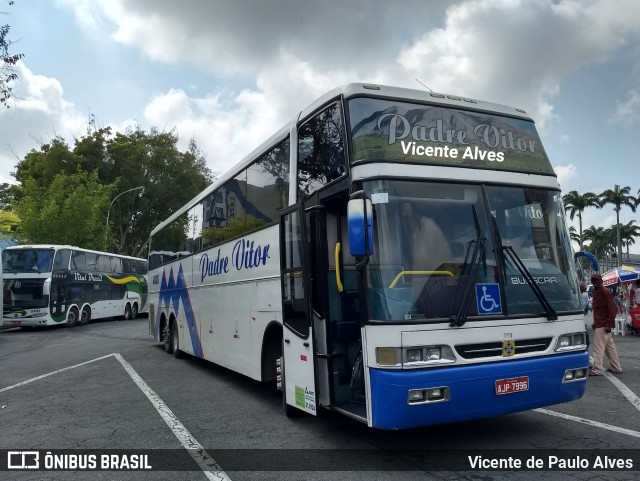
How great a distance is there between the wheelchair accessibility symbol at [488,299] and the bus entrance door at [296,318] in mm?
1834

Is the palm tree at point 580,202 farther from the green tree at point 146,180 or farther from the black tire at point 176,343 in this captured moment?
the black tire at point 176,343

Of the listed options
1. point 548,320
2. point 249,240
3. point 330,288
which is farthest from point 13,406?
point 548,320

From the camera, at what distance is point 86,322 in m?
27.6

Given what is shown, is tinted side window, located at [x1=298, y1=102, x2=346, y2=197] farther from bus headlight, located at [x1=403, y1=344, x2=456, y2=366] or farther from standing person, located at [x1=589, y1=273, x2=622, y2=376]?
standing person, located at [x1=589, y1=273, x2=622, y2=376]

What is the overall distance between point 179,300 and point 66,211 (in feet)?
77.7

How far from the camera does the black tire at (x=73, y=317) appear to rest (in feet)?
84.8

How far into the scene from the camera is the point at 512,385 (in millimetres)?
5020

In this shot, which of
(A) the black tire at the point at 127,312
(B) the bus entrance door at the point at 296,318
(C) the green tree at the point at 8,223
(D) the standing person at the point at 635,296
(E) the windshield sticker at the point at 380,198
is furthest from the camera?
(C) the green tree at the point at 8,223

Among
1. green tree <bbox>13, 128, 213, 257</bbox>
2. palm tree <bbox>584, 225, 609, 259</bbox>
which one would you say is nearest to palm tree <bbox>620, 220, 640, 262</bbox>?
palm tree <bbox>584, 225, 609, 259</bbox>

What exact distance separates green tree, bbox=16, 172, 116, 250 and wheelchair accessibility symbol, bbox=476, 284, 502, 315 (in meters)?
32.5

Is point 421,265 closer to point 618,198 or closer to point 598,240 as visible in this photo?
point 618,198

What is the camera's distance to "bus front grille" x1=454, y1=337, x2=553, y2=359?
493 cm

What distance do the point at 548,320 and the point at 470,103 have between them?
8.10ft

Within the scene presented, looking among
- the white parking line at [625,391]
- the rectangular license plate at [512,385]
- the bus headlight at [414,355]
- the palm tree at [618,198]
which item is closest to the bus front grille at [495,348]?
the rectangular license plate at [512,385]
